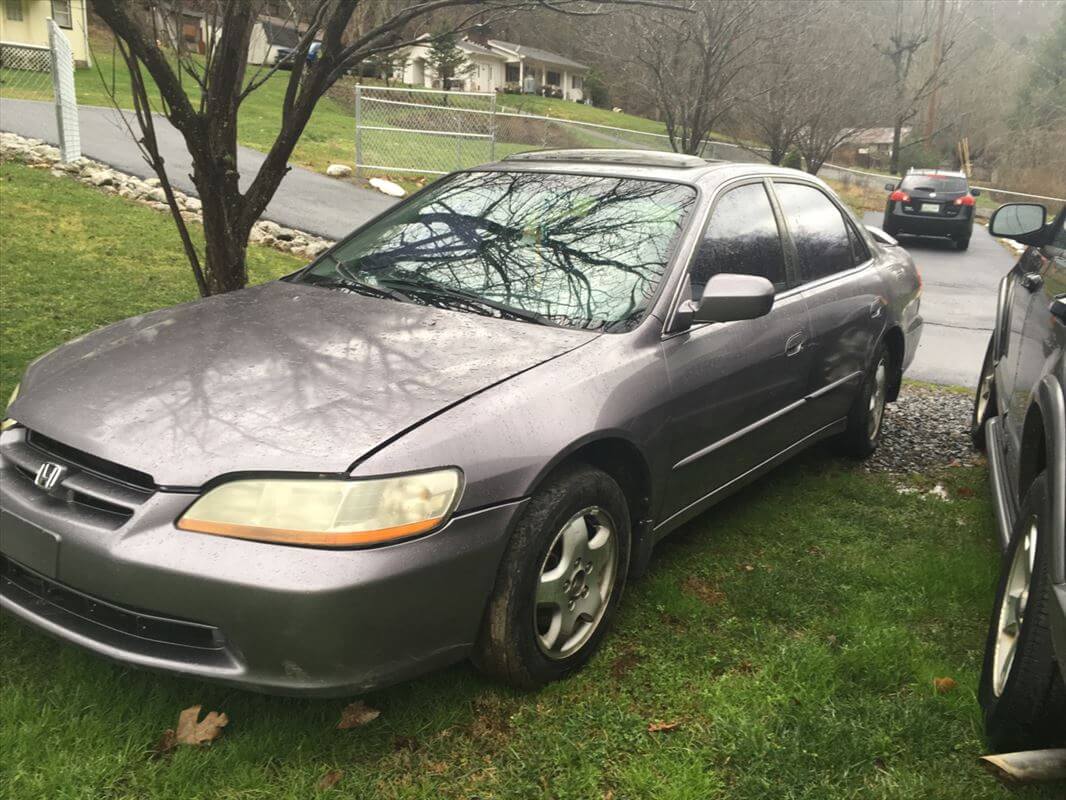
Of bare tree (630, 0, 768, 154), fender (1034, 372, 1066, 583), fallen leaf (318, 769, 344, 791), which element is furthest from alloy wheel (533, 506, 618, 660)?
bare tree (630, 0, 768, 154)

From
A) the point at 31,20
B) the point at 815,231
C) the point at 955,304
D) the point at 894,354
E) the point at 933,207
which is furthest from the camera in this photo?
the point at 31,20

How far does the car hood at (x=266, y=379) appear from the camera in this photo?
8.16ft

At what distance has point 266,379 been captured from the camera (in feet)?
9.20

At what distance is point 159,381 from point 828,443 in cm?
375

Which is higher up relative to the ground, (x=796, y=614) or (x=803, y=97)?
(x=803, y=97)

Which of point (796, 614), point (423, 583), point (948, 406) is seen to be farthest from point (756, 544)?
point (948, 406)

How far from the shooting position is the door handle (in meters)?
3.87

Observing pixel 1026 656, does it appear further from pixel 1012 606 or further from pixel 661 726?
pixel 661 726

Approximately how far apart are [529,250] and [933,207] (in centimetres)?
1952

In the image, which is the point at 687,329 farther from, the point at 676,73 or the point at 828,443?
the point at 676,73

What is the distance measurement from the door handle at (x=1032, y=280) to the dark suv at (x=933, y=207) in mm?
17753

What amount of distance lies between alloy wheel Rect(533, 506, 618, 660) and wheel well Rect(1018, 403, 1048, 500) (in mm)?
1326

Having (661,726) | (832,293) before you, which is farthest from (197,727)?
(832,293)

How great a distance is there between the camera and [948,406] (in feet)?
22.7
